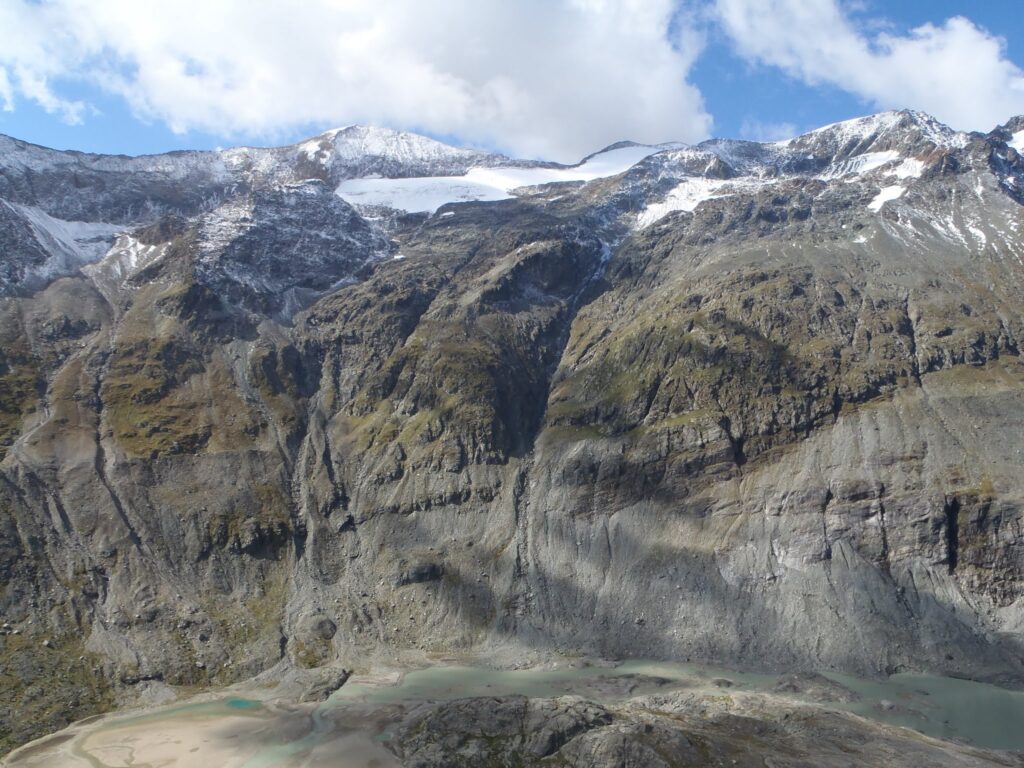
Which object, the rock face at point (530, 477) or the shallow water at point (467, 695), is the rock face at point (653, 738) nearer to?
the shallow water at point (467, 695)


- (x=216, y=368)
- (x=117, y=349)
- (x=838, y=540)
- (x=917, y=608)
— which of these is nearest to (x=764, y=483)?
(x=838, y=540)

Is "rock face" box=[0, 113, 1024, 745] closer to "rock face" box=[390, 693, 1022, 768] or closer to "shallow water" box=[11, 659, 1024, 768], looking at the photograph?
"shallow water" box=[11, 659, 1024, 768]

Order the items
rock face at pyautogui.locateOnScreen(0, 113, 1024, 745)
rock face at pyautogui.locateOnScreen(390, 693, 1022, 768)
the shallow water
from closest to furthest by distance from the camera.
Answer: rock face at pyautogui.locateOnScreen(390, 693, 1022, 768), the shallow water, rock face at pyautogui.locateOnScreen(0, 113, 1024, 745)

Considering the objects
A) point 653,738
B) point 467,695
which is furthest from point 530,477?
point 653,738

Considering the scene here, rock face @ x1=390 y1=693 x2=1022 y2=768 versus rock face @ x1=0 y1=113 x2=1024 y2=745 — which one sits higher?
rock face @ x1=0 y1=113 x2=1024 y2=745

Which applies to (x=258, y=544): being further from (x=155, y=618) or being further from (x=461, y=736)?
(x=461, y=736)

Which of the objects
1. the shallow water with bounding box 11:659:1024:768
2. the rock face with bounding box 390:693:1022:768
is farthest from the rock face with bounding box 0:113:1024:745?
the rock face with bounding box 390:693:1022:768

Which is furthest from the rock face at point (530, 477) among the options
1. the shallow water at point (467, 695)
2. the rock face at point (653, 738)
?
the rock face at point (653, 738)
